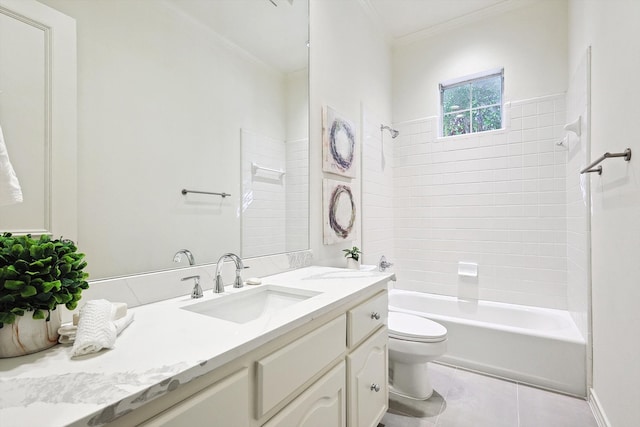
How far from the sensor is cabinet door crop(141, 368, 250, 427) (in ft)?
1.95

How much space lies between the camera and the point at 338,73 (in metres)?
2.31

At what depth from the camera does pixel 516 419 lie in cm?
177

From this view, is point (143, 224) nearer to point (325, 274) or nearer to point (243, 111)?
point (243, 111)

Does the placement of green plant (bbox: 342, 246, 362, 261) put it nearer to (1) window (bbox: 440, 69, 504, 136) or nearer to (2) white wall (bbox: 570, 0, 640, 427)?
(2) white wall (bbox: 570, 0, 640, 427)

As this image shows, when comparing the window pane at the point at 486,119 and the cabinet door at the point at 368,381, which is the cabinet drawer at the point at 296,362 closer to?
the cabinet door at the point at 368,381

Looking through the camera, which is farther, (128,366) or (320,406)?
(320,406)

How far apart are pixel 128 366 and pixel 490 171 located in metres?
3.03

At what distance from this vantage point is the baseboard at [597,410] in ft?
5.26

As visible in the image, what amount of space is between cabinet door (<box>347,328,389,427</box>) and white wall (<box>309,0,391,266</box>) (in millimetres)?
717

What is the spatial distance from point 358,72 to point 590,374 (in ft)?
8.74

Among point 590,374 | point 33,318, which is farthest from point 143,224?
point 590,374

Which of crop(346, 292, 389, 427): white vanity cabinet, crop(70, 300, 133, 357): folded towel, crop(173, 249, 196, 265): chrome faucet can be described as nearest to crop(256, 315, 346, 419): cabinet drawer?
crop(346, 292, 389, 427): white vanity cabinet

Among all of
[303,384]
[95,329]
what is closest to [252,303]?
[303,384]

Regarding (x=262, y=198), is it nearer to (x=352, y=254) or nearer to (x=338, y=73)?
(x=352, y=254)
